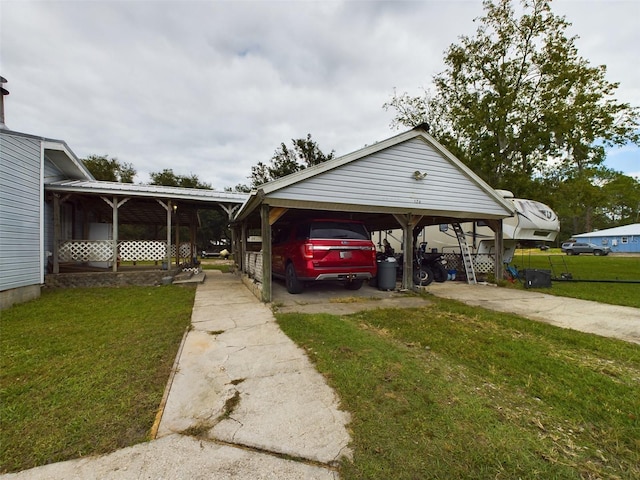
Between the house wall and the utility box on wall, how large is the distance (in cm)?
1371

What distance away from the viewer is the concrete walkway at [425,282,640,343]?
15.9 ft

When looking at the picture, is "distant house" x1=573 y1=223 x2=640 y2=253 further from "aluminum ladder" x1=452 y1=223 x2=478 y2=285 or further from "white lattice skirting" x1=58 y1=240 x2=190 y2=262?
"white lattice skirting" x1=58 y1=240 x2=190 y2=262

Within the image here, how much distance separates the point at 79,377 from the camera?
Answer: 300cm

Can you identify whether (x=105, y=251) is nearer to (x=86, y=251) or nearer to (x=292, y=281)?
(x=86, y=251)

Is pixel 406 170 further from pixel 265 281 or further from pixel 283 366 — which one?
pixel 283 366

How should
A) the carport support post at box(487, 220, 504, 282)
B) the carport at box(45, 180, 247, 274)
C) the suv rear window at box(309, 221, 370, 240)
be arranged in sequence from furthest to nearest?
the carport support post at box(487, 220, 504, 282) < the carport at box(45, 180, 247, 274) < the suv rear window at box(309, 221, 370, 240)

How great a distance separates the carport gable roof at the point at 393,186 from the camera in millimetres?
6820

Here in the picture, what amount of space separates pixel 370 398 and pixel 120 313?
5591 mm

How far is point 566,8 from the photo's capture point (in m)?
12.2

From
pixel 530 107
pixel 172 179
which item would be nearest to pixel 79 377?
pixel 530 107

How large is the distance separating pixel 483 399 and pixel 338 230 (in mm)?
4863

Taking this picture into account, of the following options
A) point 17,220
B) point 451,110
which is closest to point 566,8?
point 451,110

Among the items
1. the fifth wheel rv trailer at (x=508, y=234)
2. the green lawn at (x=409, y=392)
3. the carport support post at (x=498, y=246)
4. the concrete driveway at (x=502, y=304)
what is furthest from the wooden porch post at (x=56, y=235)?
the carport support post at (x=498, y=246)

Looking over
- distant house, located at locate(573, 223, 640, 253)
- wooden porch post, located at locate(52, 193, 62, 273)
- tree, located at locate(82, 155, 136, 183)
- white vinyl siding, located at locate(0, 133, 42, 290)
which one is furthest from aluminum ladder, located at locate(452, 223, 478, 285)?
distant house, located at locate(573, 223, 640, 253)
